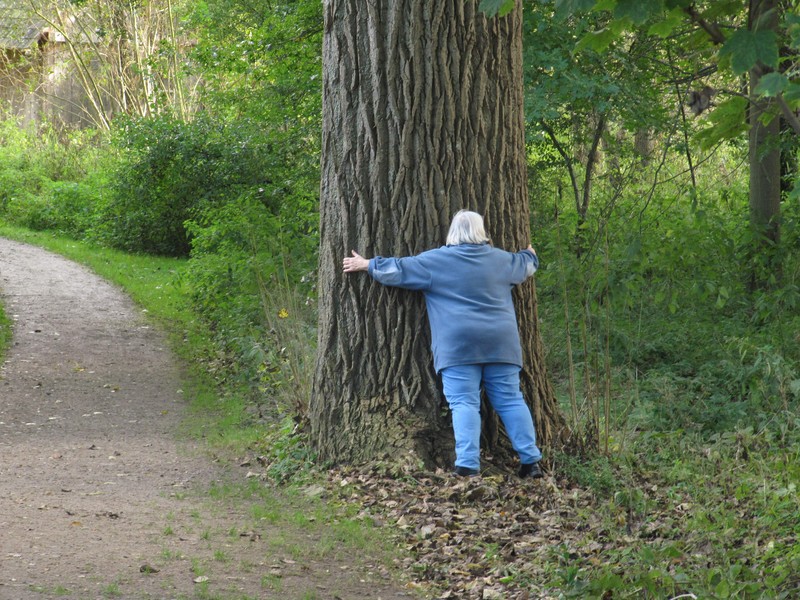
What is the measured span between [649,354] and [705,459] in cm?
354

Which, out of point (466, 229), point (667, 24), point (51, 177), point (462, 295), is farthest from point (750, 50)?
point (51, 177)

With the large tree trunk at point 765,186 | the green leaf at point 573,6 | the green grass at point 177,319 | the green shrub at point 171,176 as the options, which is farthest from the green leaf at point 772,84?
the green shrub at point 171,176

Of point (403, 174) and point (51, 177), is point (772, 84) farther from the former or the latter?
point (51, 177)

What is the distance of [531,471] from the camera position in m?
6.35

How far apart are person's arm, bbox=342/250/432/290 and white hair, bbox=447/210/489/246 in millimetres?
255

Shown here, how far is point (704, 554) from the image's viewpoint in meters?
4.91

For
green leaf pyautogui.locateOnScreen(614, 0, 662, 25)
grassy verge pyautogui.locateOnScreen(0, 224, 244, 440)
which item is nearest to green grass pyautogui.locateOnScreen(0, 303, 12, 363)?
grassy verge pyautogui.locateOnScreen(0, 224, 244, 440)

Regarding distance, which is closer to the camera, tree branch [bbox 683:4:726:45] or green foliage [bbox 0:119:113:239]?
tree branch [bbox 683:4:726:45]

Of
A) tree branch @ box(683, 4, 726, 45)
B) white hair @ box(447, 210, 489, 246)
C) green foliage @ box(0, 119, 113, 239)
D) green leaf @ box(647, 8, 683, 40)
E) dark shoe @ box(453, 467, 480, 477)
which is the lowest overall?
dark shoe @ box(453, 467, 480, 477)

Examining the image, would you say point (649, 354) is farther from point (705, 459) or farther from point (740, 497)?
point (740, 497)

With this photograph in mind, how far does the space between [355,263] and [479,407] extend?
1.24 metres

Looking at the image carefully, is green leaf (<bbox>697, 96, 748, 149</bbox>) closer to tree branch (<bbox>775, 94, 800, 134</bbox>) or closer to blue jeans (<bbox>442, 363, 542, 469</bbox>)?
tree branch (<bbox>775, 94, 800, 134</bbox>)

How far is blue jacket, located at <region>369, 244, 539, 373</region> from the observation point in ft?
20.6

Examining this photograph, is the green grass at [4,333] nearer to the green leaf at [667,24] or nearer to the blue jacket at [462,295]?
the blue jacket at [462,295]
